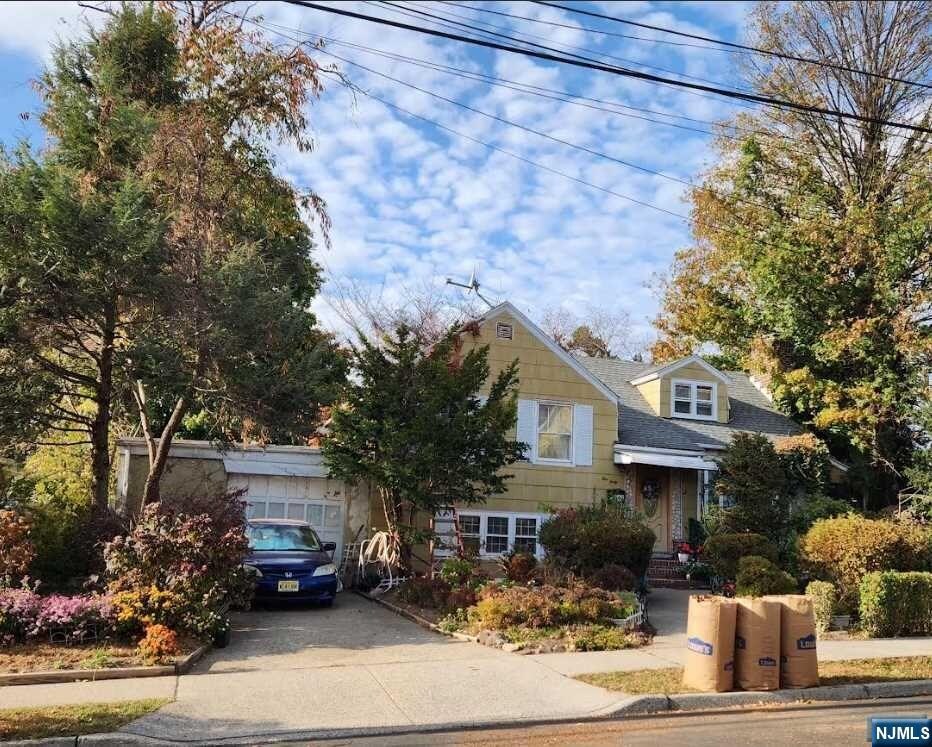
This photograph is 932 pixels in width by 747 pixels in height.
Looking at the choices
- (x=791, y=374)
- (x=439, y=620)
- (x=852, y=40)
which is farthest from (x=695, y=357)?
(x=439, y=620)

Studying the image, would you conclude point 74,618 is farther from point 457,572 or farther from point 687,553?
point 687,553

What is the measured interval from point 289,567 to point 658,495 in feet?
34.9

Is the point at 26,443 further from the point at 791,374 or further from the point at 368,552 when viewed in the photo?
the point at 791,374

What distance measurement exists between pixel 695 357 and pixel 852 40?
10175 millimetres

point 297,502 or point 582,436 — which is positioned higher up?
point 582,436

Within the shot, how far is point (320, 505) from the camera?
17875mm

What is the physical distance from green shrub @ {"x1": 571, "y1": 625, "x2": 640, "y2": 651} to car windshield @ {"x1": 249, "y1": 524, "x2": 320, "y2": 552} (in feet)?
19.4

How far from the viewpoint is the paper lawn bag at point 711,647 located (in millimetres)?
8359

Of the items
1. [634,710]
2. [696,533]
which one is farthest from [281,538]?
[696,533]

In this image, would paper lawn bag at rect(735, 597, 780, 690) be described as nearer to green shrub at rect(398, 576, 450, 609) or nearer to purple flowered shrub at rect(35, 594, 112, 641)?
green shrub at rect(398, 576, 450, 609)

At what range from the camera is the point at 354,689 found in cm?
832

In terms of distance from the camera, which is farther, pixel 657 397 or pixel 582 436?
pixel 657 397

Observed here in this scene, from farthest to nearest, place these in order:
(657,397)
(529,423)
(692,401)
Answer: (692,401), (657,397), (529,423)

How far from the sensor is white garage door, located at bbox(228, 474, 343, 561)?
17.5 m
